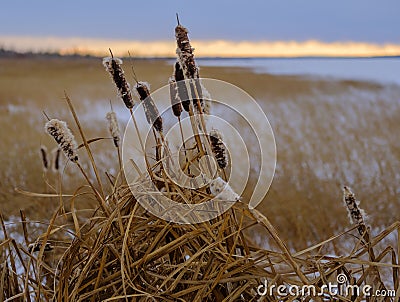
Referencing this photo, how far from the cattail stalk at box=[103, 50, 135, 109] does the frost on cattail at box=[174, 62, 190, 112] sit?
0.04 m

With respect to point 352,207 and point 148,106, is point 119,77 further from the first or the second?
point 352,207

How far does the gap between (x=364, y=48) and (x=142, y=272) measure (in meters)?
2.26

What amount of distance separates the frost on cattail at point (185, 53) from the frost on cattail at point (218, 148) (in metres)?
0.04

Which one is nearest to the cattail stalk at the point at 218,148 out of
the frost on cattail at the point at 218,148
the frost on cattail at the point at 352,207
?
the frost on cattail at the point at 218,148

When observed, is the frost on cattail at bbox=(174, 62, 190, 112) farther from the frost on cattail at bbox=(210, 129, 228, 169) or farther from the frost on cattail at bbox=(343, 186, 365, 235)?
the frost on cattail at bbox=(343, 186, 365, 235)

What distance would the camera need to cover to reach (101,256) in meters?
0.40

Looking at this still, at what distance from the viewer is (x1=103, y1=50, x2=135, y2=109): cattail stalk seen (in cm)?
39

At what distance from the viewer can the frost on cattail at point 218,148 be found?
14.6 inches

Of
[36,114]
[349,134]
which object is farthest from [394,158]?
[36,114]

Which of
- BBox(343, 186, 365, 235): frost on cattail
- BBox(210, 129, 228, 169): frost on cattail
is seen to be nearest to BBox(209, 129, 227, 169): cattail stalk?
BBox(210, 129, 228, 169): frost on cattail

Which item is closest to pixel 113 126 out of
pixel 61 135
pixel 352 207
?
pixel 61 135

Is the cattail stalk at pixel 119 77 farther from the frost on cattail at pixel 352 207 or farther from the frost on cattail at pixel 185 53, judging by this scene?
the frost on cattail at pixel 352 207

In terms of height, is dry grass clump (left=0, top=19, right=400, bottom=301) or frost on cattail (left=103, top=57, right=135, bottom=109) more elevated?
frost on cattail (left=103, top=57, right=135, bottom=109)

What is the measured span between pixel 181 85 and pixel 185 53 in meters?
0.03
